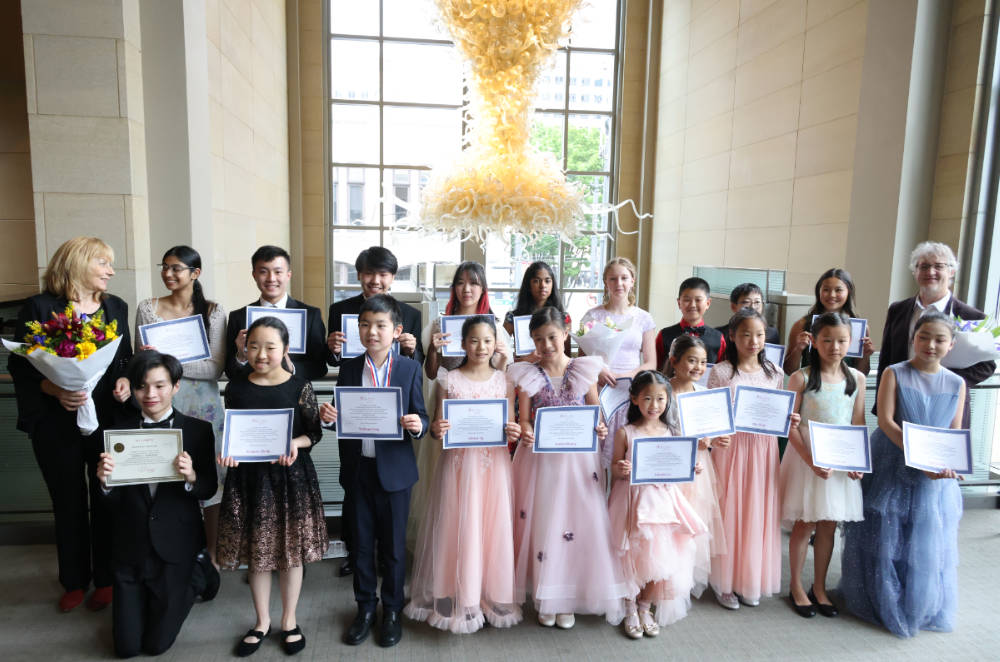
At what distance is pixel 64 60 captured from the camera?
3.69 meters

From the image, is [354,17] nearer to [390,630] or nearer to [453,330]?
[453,330]

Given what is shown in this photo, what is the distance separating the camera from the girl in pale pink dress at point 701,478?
2840 millimetres

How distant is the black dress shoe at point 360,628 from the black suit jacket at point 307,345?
3.80ft

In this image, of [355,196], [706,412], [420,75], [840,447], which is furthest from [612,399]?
[420,75]

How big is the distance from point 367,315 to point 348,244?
7.46 metres

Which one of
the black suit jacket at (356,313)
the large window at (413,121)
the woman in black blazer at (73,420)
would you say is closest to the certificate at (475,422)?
the black suit jacket at (356,313)

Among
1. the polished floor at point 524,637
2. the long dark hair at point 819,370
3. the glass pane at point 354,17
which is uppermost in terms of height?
the glass pane at point 354,17

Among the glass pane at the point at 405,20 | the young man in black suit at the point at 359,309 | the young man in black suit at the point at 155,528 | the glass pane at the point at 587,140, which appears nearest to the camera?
the young man in black suit at the point at 155,528

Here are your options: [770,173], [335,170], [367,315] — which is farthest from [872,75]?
[335,170]

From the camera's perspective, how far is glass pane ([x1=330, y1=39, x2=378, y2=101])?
923 centimetres

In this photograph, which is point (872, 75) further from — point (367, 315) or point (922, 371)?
point (367, 315)

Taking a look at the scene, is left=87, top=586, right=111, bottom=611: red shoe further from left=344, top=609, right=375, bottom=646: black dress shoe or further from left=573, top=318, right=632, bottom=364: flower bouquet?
left=573, top=318, right=632, bottom=364: flower bouquet

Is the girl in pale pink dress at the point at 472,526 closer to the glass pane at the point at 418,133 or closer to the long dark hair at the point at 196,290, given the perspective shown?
A: the long dark hair at the point at 196,290

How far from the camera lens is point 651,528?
8.84ft
